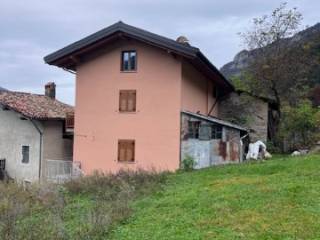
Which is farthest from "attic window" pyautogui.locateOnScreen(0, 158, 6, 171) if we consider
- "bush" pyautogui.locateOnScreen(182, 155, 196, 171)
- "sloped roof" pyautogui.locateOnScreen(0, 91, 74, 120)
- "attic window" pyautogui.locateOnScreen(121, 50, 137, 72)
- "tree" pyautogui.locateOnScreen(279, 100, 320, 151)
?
"tree" pyautogui.locateOnScreen(279, 100, 320, 151)

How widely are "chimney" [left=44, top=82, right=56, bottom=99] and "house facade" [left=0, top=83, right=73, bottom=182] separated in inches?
141

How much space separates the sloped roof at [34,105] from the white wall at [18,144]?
28.4 inches

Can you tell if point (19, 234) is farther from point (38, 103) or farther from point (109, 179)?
point (38, 103)

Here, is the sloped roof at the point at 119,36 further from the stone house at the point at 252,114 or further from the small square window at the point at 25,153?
the small square window at the point at 25,153

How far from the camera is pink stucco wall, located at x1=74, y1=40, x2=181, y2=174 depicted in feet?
74.7

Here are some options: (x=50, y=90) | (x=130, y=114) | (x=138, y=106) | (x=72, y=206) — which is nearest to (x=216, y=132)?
(x=138, y=106)

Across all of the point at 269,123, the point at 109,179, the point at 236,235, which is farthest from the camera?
the point at 269,123

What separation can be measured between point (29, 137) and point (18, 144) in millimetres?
966

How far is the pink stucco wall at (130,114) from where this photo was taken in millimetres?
22766

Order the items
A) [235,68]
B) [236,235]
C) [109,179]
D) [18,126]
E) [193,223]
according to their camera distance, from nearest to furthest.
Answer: [236,235], [193,223], [109,179], [18,126], [235,68]

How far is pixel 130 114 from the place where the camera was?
23500 millimetres

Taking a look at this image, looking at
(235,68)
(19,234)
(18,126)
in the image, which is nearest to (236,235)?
(19,234)

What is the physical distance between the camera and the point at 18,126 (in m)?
27.8

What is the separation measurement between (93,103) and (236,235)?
53.7 ft
